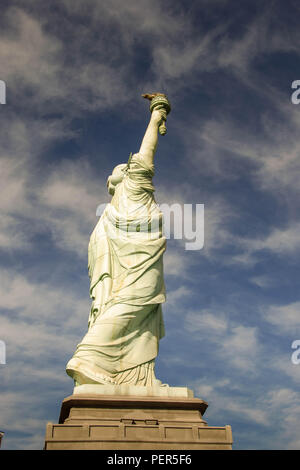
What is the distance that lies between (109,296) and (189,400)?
10.9ft

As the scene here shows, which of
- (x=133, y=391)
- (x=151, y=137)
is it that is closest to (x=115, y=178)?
(x=151, y=137)

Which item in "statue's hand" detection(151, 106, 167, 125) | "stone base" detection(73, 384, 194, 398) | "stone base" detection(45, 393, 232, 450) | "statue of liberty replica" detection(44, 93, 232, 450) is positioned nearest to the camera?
"stone base" detection(45, 393, 232, 450)

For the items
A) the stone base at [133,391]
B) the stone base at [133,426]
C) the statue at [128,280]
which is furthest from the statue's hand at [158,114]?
the stone base at [133,426]

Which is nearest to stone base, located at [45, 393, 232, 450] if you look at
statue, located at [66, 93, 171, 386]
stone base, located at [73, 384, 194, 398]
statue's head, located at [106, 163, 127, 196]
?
stone base, located at [73, 384, 194, 398]

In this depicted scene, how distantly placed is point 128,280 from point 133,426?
4.12 m

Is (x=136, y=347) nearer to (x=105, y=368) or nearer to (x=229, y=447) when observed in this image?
(x=105, y=368)

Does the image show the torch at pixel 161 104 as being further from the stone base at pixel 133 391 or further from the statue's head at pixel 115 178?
the stone base at pixel 133 391

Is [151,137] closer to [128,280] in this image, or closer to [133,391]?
[128,280]

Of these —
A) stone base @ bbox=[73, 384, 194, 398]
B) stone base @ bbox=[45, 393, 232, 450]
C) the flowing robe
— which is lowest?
stone base @ bbox=[45, 393, 232, 450]

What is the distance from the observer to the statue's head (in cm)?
1470

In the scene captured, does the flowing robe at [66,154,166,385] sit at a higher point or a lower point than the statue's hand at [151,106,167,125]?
lower

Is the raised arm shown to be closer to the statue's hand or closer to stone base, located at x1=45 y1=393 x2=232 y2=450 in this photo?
the statue's hand

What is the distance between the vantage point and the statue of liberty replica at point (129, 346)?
9047mm

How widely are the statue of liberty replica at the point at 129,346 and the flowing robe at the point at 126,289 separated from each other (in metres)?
0.02
